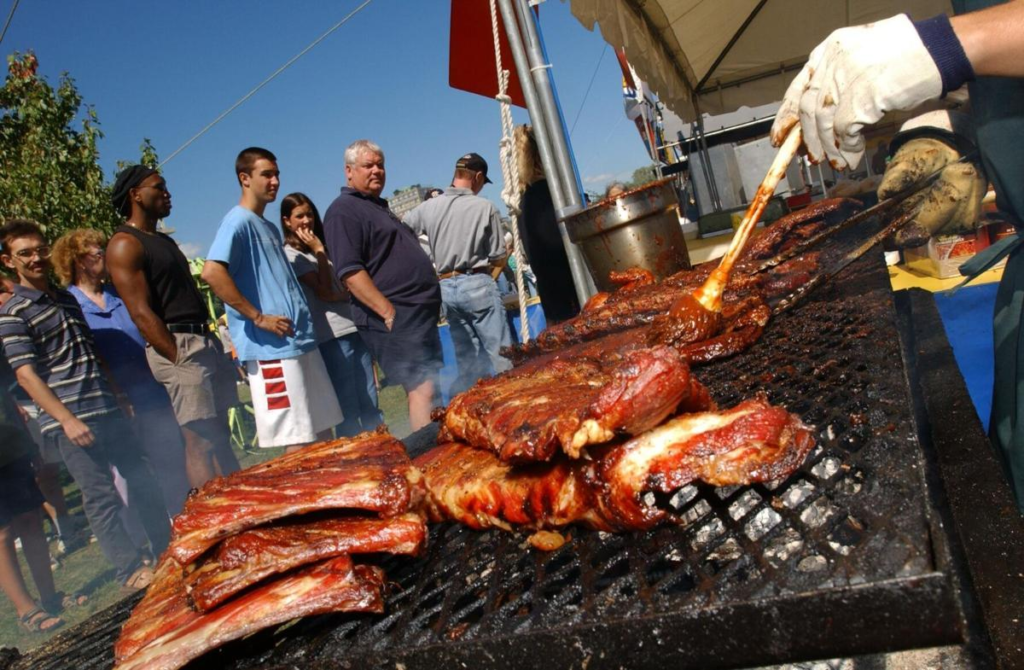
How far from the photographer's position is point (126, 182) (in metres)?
5.03

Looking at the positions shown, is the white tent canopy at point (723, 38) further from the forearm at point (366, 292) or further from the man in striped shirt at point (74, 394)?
the man in striped shirt at point (74, 394)

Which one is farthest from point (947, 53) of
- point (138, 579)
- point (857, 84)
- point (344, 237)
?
point (138, 579)

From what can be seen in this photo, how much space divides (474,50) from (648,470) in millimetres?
6083

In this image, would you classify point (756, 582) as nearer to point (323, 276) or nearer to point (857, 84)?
point (857, 84)

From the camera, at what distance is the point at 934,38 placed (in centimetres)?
188

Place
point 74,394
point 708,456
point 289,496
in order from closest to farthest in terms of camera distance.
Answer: point 708,456
point 289,496
point 74,394

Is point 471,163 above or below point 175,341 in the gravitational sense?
above

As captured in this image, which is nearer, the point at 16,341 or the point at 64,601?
the point at 16,341

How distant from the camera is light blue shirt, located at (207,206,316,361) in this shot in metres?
5.01

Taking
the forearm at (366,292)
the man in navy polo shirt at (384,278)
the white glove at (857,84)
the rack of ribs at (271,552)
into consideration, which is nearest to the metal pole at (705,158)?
the man in navy polo shirt at (384,278)

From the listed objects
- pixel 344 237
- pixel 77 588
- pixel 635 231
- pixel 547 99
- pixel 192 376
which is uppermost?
pixel 547 99

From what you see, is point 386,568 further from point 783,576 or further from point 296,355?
point 296,355

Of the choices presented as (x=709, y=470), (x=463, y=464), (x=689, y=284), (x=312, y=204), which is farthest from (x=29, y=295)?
(x=709, y=470)

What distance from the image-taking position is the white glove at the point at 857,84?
6.31 feet
